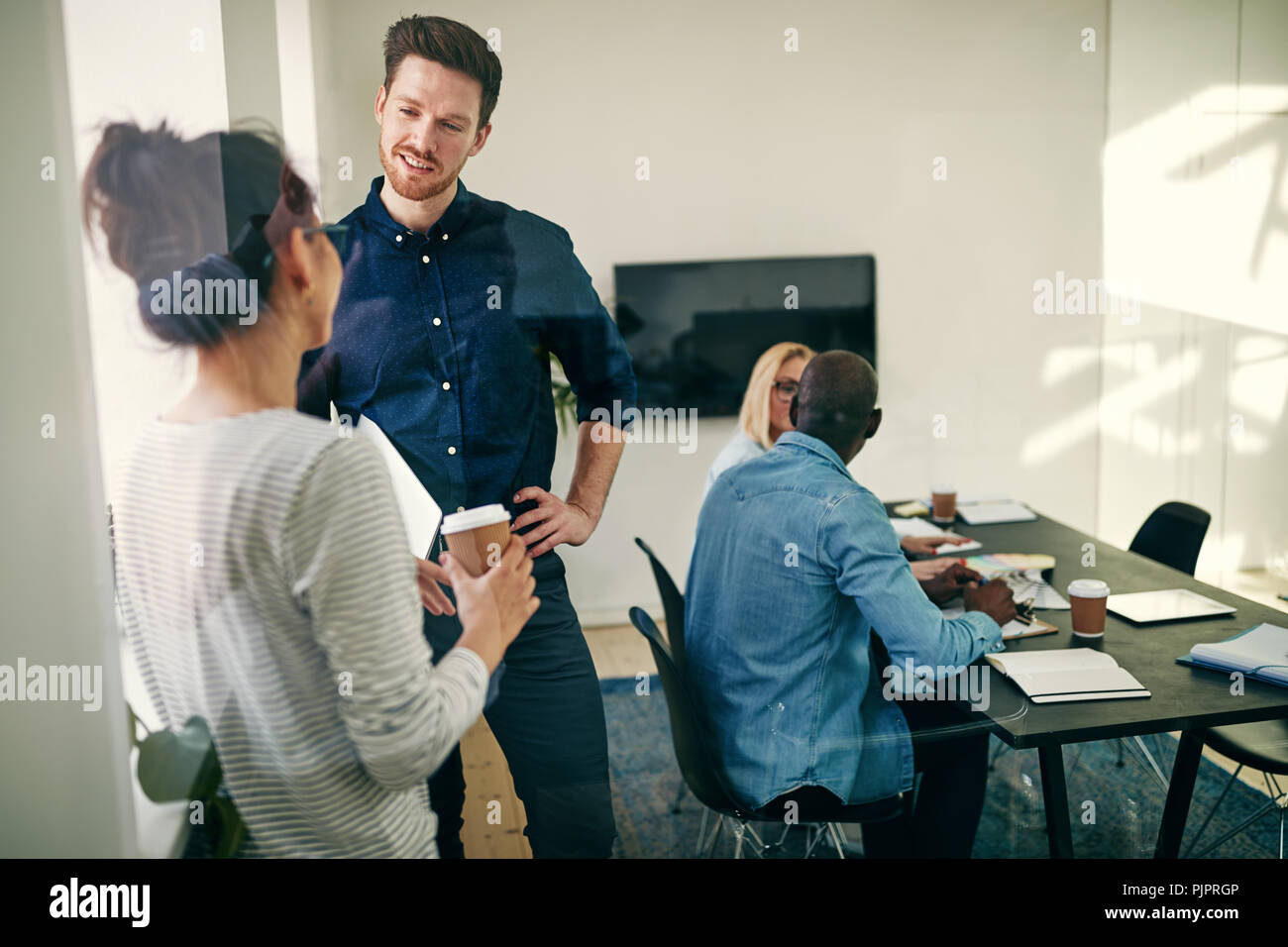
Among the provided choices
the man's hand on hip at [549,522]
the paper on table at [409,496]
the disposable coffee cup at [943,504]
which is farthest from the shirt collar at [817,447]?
the paper on table at [409,496]

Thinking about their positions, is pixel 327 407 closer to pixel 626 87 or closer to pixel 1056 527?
pixel 626 87

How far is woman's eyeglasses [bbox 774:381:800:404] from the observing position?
5.76 ft

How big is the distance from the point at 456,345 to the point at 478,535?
333mm

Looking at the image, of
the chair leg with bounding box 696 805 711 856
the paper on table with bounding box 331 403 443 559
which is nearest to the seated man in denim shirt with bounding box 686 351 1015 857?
the chair leg with bounding box 696 805 711 856

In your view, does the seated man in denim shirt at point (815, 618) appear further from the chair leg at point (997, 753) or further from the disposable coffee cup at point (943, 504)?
the chair leg at point (997, 753)

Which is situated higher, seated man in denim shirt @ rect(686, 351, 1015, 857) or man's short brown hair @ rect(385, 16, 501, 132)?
man's short brown hair @ rect(385, 16, 501, 132)

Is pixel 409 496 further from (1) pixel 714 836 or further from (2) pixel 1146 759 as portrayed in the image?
(2) pixel 1146 759

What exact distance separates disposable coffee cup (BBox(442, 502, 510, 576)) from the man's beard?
1.82ft

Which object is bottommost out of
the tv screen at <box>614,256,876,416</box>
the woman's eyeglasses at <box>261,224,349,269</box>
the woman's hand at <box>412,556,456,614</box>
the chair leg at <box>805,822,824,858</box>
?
the chair leg at <box>805,822,824,858</box>

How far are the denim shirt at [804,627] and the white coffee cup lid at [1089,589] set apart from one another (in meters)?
0.23

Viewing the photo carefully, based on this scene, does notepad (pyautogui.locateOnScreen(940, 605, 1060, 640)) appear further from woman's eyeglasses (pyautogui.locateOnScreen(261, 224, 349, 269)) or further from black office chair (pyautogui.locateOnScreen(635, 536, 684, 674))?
woman's eyeglasses (pyautogui.locateOnScreen(261, 224, 349, 269))

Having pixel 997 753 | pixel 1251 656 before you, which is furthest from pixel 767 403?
pixel 997 753

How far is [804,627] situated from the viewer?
1721mm
